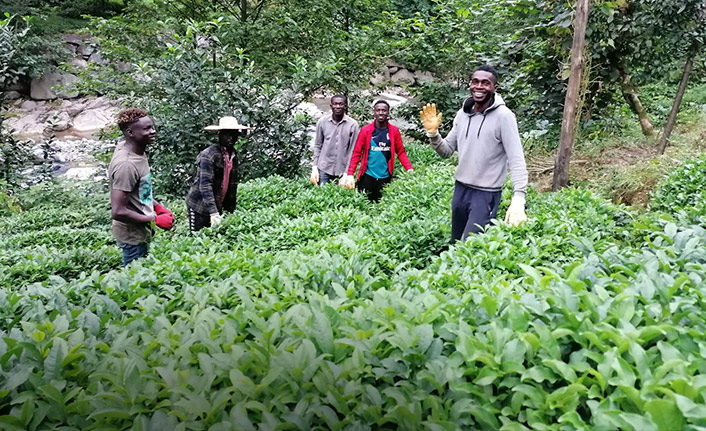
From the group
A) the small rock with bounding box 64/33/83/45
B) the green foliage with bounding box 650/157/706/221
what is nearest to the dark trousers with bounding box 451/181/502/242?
the green foliage with bounding box 650/157/706/221

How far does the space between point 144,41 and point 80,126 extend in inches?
556

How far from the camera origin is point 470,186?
4480mm

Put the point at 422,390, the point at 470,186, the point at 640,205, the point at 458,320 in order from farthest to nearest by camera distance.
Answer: the point at 640,205
the point at 470,186
the point at 458,320
the point at 422,390

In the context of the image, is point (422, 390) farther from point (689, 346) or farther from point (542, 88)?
point (542, 88)

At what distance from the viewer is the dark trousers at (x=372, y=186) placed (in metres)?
7.41

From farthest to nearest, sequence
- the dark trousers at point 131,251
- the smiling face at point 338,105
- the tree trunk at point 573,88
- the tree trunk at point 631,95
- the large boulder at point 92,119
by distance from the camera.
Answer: the large boulder at point 92,119, the tree trunk at point 631,95, the smiling face at point 338,105, the tree trunk at point 573,88, the dark trousers at point 131,251

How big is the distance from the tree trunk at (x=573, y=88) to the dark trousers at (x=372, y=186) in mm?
2563

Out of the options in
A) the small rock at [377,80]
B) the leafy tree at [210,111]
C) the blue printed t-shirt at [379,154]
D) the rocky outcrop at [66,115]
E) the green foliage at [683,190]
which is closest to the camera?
the green foliage at [683,190]

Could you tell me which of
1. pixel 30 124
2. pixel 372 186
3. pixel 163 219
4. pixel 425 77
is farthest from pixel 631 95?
pixel 30 124

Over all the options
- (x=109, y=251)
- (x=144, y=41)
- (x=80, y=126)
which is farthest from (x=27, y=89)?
(x=109, y=251)

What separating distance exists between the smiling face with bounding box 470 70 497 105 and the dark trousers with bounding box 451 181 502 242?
81cm

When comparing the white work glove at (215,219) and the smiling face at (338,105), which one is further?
the smiling face at (338,105)

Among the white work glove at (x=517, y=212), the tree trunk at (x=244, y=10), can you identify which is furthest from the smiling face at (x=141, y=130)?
the tree trunk at (x=244, y=10)

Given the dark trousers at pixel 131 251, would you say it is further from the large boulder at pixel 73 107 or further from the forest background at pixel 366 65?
the large boulder at pixel 73 107
